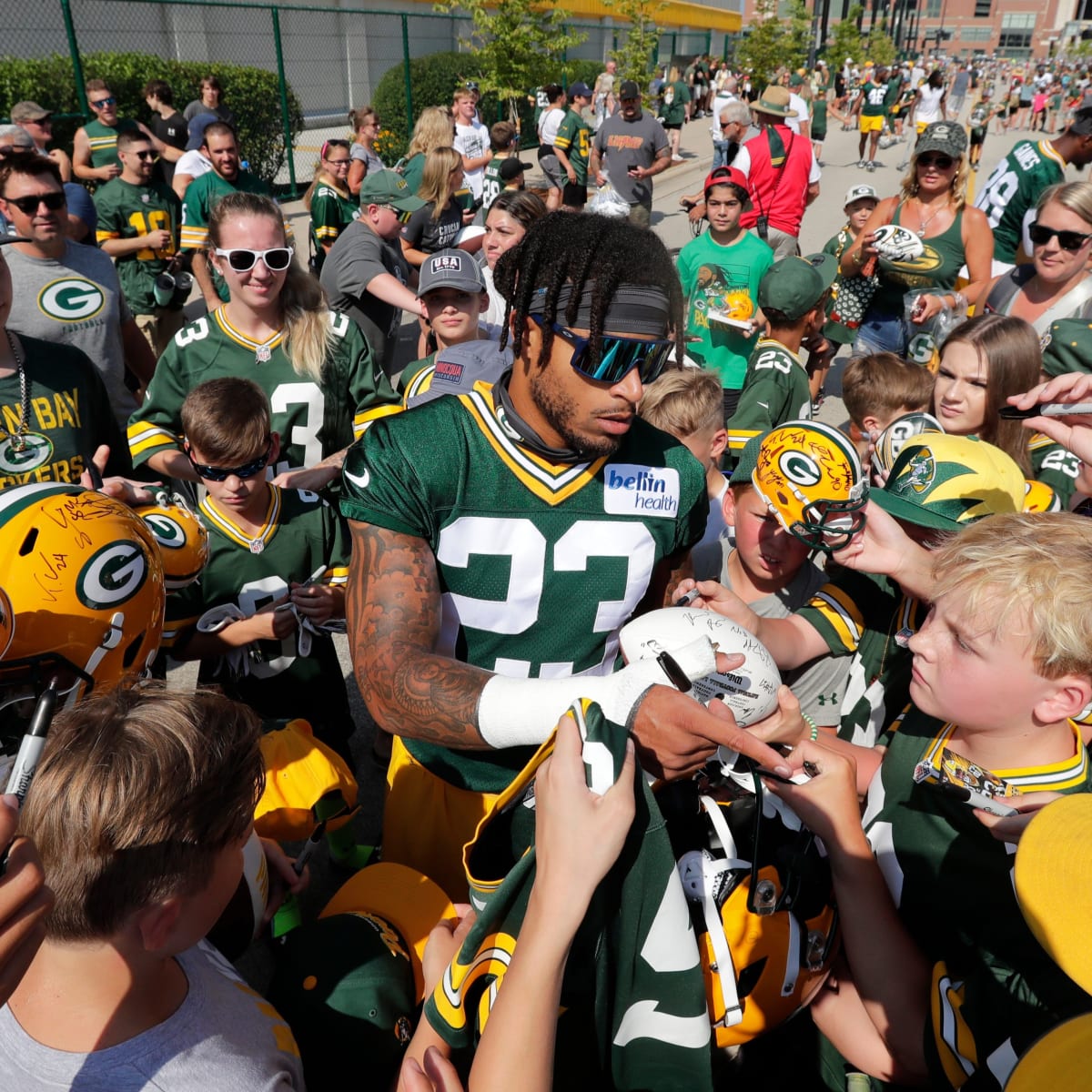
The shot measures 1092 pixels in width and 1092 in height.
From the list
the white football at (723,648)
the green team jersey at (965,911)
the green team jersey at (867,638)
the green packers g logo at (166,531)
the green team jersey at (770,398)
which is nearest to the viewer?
the green team jersey at (965,911)

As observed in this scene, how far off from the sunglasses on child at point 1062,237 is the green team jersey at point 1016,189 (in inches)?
59.0

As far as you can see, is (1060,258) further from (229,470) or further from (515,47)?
(515,47)

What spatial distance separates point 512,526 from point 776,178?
25.7 ft

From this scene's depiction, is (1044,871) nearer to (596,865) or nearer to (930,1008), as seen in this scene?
(596,865)

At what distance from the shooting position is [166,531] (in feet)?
9.32

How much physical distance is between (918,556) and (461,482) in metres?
1.36

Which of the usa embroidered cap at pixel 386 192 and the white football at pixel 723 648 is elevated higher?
the usa embroidered cap at pixel 386 192

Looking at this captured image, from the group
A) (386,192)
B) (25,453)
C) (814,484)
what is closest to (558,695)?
(814,484)

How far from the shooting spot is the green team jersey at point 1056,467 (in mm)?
3488

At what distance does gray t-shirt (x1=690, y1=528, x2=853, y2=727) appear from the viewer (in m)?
2.94

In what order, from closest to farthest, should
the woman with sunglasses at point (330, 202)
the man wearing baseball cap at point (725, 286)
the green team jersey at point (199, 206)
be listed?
the man wearing baseball cap at point (725, 286)
the green team jersey at point (199, 206)
the woman with sunglasses at point (330, 202)

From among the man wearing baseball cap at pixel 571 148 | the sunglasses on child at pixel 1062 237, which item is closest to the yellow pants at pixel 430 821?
the sunglasses on child at pixel 1062 237

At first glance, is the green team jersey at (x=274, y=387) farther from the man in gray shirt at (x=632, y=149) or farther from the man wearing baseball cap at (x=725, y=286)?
the man in gray shirt at (x=632, y=149)

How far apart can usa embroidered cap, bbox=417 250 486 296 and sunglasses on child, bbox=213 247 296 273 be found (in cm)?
100
